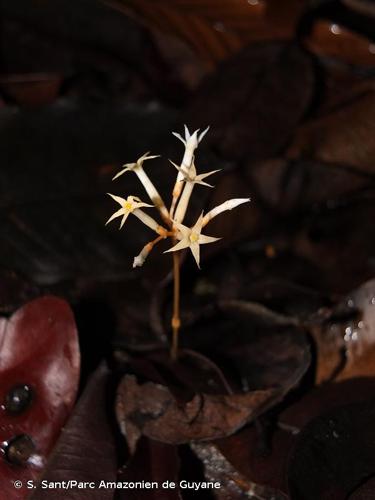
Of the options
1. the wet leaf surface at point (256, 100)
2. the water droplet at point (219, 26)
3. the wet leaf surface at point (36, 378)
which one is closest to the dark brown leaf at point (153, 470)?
the wet leaf surface at point (36, 378)

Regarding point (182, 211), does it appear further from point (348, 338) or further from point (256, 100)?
point (256, 100)

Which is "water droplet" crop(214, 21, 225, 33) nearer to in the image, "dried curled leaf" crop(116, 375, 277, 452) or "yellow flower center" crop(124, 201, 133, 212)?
"yellow flower center" crop(124, 201, 133, 212)

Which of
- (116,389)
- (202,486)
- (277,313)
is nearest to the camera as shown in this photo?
(202,486)

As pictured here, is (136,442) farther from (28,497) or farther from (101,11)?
(101,11)

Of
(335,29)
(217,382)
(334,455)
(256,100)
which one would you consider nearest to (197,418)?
(217,382)

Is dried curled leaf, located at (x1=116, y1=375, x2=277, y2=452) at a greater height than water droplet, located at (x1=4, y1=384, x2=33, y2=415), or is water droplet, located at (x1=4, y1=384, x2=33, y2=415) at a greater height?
dried curled leaf, located at (x1=116, y1=375, x2=277, y2=452)

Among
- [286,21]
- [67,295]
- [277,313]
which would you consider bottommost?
[67,295]

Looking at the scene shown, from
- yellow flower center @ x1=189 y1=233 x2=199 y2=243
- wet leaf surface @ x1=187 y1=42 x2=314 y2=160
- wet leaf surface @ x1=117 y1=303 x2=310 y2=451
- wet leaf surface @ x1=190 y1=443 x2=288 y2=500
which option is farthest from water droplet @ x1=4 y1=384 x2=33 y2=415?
wet leaf surface @ x1=187 y1=42 x2=314 y2=160

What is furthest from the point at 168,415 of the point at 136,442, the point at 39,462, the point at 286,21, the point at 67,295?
the point at 286,21
